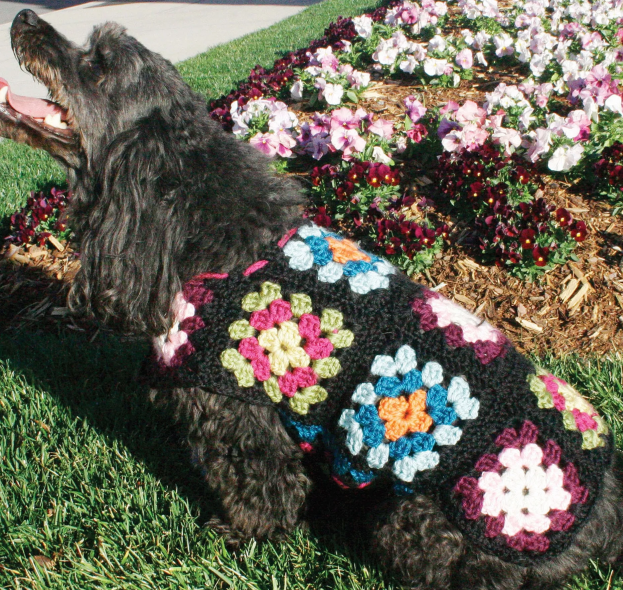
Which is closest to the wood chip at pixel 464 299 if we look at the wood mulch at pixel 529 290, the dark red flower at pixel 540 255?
the wood mulch at pixel 529 290

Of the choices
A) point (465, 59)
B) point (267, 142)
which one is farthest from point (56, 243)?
point (465, 59)

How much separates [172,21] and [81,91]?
14.4 metres

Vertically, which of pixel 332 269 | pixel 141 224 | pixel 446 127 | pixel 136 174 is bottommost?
pixel 446 127

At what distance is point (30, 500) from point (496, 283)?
8.99 ft

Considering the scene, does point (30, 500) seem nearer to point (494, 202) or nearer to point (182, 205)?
point (182, 205)

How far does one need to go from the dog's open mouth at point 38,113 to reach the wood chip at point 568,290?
8.98ft

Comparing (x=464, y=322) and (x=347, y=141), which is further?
(x=347, y=141)

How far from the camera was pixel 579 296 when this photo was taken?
331 cm

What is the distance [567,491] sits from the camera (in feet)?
5.47

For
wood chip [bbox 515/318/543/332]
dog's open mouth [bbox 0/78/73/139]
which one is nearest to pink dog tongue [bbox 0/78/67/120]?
dog's open mouth [bbox 0/78/73/139]

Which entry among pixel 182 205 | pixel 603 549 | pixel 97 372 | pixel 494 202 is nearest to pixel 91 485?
pixel 97 372

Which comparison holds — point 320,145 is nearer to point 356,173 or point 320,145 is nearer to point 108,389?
point 356,173

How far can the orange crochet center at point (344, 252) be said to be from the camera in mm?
1947

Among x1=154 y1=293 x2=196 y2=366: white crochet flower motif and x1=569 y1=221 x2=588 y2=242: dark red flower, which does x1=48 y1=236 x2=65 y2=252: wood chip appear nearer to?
x1=154 y1=293 x2=196 y2=366: white crochet flower motif
